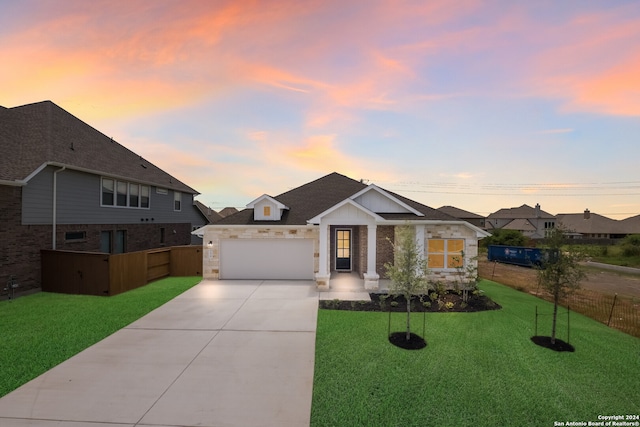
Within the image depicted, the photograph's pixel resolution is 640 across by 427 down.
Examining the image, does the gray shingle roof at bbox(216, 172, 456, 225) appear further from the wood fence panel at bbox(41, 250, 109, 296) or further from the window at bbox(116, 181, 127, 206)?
the window at bbox(116, 181, 127, 206)

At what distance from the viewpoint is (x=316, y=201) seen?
17156mm

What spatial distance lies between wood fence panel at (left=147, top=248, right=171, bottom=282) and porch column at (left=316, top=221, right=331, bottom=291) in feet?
29.8

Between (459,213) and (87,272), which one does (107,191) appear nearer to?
(87,272)

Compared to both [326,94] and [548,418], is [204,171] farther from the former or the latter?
[548,418]

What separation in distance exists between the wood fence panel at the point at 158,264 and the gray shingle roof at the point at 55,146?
18.0 feet

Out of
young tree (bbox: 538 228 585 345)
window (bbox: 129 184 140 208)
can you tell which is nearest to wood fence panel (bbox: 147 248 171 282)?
window (bbox: 129 184 140 208)

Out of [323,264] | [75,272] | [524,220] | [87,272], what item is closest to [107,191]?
[75,272]

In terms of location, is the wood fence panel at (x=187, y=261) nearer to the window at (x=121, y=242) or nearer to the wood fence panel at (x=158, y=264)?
the wood fence panel at (x=158, y=264)

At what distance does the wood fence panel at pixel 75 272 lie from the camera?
38.8ft

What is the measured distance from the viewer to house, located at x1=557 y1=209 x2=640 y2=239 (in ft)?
181

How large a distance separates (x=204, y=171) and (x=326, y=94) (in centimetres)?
1536

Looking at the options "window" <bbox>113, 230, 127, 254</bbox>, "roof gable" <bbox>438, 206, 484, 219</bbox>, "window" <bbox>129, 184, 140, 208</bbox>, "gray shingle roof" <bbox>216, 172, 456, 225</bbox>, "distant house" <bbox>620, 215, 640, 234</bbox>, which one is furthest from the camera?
"roof gable" <bbox>438, 206, 484, 219</bbox>

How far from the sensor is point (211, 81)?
46.8ft

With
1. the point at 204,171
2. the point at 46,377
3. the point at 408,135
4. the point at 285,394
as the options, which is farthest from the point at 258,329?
the point at 204,171
